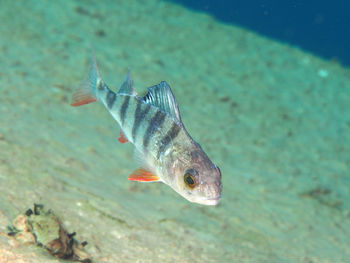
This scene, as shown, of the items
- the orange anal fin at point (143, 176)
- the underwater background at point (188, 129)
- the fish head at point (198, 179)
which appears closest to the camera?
the fish head at point (198, 179)

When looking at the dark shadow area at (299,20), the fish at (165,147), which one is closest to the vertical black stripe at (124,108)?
Answer: the fish at (165,147)

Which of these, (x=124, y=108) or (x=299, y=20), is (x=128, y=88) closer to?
(x=124, y=108)

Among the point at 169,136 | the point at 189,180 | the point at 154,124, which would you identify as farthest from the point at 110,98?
the point at 189,180

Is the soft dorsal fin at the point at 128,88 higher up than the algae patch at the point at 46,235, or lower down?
higher up

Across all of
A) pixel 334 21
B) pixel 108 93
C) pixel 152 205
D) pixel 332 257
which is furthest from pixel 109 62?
pixel 334 21

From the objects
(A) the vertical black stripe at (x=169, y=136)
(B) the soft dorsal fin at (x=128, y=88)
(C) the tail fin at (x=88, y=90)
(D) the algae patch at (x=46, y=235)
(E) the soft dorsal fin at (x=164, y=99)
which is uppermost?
(E) the soft dorsal fin at (x=164, y=99)

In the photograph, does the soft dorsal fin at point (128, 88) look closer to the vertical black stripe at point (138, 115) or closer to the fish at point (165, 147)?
the fish at point (165, 147)
